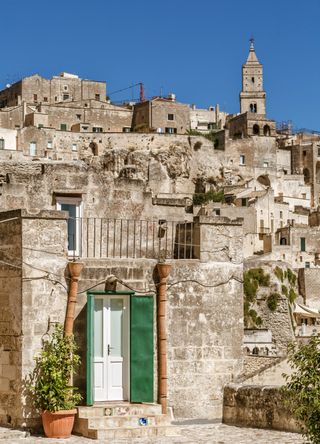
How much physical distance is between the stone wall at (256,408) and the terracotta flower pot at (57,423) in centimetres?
299

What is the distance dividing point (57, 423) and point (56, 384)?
57cm

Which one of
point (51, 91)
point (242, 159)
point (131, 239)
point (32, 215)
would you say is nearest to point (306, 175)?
point (242, 159)

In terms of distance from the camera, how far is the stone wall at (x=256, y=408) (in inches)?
540

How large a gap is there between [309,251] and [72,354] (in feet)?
173

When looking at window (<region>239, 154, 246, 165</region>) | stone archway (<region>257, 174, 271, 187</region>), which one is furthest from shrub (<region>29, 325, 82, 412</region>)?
window (<region>239, 154, 246, 165</region>)

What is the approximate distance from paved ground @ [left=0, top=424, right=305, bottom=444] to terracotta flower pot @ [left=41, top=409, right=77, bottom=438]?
171 millimetres

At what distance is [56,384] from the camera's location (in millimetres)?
13305

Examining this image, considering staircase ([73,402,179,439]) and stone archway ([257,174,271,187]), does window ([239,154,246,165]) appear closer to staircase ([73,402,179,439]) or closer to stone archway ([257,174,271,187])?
stone archway ([257,174,271,187])

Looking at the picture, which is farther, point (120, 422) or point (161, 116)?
point (161, 116)

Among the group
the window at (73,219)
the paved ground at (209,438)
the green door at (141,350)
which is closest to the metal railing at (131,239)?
the window at (73,219)

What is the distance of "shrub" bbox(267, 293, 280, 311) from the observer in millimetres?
42094

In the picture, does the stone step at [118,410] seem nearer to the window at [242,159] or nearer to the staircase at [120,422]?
the staircase at [120,422]

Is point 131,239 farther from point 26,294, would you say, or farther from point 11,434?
point 11,434

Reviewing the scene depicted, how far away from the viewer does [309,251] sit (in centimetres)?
6494
